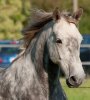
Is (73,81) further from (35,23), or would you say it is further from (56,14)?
(35,23)

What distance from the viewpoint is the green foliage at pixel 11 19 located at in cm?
3195

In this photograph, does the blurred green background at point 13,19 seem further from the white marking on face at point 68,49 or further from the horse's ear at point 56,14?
the white marking on face at point 68,49

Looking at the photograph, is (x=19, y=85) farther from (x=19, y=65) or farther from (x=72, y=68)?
(x=72, y=68)

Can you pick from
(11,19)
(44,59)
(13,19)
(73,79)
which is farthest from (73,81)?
(13,19)

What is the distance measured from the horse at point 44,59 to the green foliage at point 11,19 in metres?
24.0

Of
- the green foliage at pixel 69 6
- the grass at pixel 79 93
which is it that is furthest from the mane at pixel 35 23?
the green foliage at pixel 69 6

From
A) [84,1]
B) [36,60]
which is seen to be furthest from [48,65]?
[84,1]

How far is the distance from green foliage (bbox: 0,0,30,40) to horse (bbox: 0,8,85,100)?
943 inches

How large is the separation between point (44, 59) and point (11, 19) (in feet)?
85.9

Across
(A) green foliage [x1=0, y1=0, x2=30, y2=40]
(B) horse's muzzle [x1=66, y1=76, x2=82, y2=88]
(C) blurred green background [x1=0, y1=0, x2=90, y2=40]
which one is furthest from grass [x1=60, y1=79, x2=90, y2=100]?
(A) green foliage [x1=0, y1=0, x2=30, y2=40]

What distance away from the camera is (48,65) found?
23.0 ft

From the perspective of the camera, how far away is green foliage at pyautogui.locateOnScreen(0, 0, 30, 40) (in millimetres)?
31953

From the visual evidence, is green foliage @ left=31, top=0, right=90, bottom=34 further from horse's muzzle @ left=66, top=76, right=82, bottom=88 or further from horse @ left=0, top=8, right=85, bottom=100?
horse's muzzle @ left=66, top=76, right=82, bottom=88

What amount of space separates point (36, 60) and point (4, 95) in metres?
0.55
